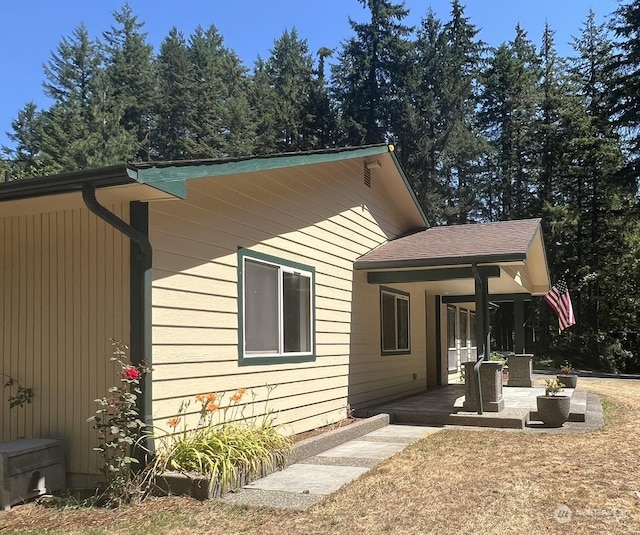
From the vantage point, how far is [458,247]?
9.99 meters

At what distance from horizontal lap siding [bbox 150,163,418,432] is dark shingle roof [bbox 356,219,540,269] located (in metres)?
0.57

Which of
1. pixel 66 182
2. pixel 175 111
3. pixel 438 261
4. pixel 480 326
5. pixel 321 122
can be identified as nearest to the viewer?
pixel 66 182

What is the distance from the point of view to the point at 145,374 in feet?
→ 18.0

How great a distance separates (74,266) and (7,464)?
1774mm

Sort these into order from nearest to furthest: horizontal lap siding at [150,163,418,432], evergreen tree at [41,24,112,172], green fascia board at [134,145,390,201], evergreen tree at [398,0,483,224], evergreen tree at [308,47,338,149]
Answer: green fascia board at [134,145,390,201], horizontal lap siding at [150,163,418,432], evergreen tree at [41,24,112,172], evergreen tree at [398,0,483,224], evergreen tree at [308,47,338,149]

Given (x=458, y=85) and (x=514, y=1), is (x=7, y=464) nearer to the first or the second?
(x=514, y=1)

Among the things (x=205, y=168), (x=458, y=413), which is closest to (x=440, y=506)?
(x=205, y=168)

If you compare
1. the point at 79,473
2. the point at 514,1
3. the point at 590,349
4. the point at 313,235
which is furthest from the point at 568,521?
the point at 590,349

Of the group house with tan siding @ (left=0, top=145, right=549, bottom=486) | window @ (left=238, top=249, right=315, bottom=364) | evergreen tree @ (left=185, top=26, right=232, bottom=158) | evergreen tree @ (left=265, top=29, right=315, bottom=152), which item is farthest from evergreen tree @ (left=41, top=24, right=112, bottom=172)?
window @ (left=238, top=249, right=315, bottom=364)

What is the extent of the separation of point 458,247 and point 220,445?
5628mm

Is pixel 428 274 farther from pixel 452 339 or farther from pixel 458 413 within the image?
pixel 452 339

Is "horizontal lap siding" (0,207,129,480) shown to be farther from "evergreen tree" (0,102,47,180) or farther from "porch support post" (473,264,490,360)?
"evergreen tree" (0,102,47,180)

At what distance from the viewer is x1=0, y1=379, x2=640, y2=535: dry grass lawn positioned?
15.0 ft

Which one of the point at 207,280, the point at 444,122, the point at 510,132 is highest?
the point at 444,122
